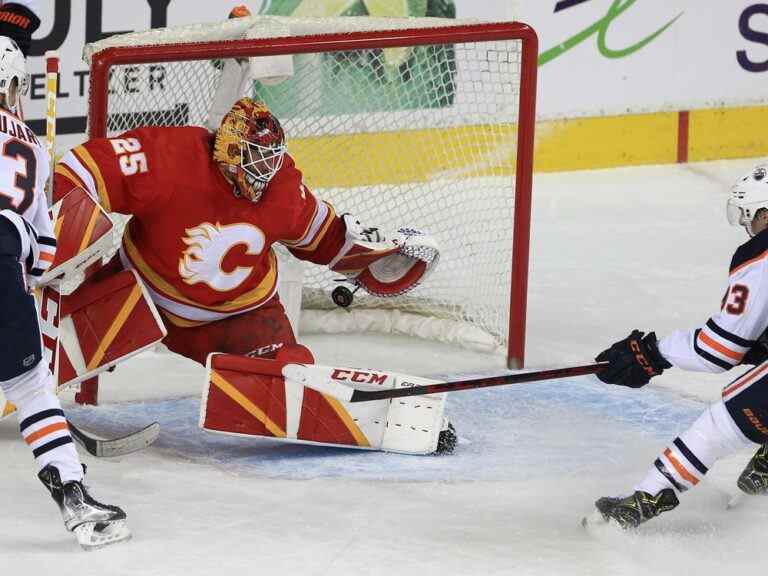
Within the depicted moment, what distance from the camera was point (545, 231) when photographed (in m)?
5.94

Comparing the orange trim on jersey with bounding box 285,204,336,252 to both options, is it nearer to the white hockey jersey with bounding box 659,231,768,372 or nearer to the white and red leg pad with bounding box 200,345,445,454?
the white and red leg pad with bounding box 200,345,445,454

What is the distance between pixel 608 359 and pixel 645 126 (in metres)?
3.58

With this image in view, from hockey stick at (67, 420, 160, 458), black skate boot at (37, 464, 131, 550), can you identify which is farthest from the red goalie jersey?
black skate boot at (37, 464, 131, 550)

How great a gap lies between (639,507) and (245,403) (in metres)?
0.97

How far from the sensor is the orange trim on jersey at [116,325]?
3.64 metres

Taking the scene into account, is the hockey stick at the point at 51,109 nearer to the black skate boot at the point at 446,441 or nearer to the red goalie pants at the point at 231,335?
the red goalie pants at the point at 231,335

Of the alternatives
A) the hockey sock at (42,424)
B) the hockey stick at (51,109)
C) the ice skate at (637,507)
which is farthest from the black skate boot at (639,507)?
the hockey stick at (51,109)

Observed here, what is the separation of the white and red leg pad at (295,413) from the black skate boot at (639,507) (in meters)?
0.67

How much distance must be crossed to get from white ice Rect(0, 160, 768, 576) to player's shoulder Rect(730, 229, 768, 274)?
0.54m

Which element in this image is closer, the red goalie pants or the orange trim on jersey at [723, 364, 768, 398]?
the orange trim on jersey at [723, 364, 768, 398]

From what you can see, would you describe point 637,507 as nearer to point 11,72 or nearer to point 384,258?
point 384,258

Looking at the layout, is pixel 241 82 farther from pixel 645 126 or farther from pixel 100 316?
pixel 645 126

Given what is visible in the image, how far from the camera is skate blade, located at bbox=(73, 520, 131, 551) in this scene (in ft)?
9.60

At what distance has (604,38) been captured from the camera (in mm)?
6445
